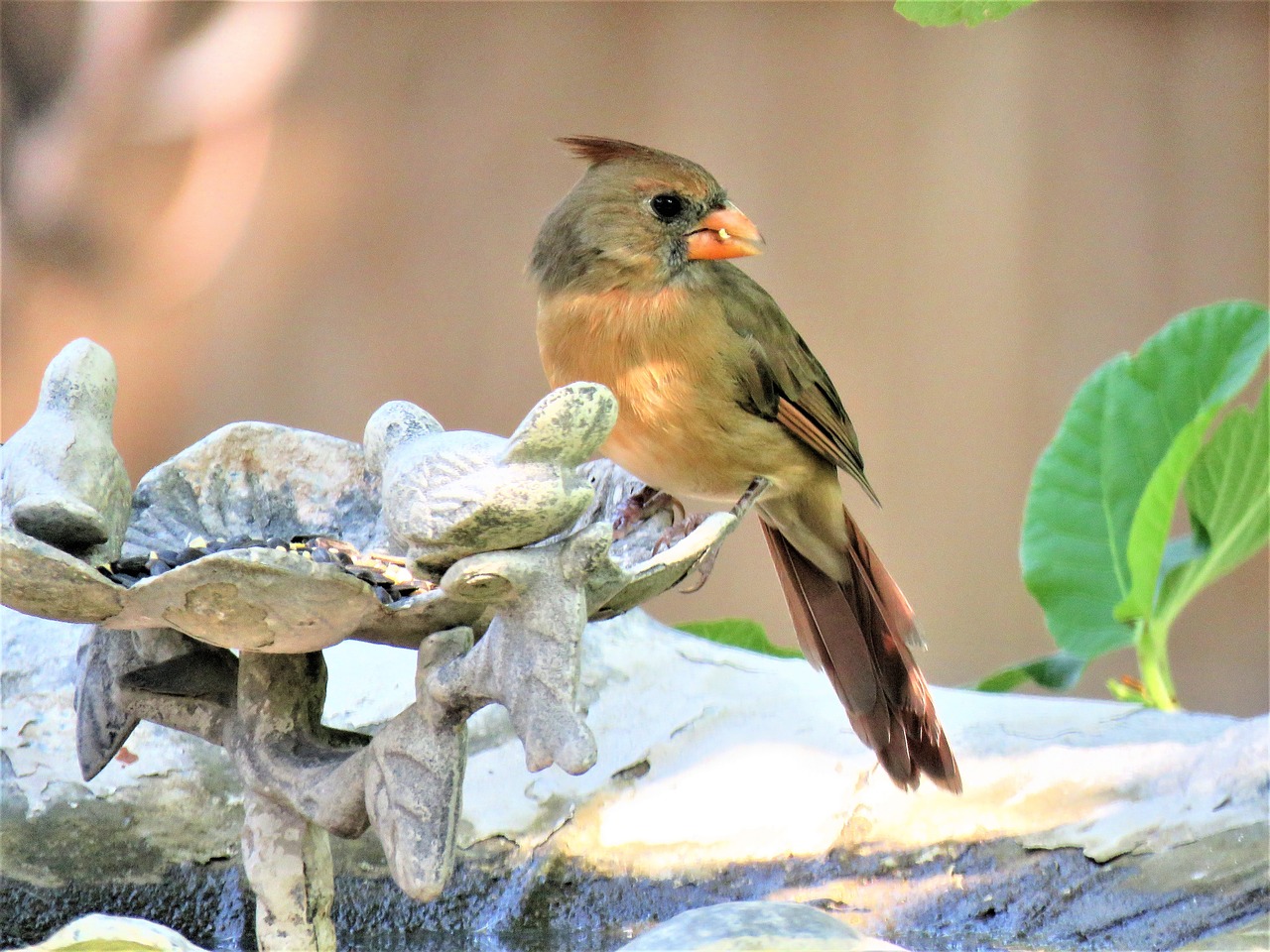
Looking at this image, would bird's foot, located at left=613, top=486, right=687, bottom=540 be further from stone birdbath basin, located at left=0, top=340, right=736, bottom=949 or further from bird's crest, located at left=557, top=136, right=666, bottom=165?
stone birdbath basin, located at left=0, top=340, right=736, bottom=949

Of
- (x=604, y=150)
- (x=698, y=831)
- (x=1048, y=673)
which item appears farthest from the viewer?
(x=1048, y=673)

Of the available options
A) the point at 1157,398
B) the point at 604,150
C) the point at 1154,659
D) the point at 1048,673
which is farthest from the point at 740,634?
the point at 604,150

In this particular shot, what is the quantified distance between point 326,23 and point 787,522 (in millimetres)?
2562

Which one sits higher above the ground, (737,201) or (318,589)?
(737,201)

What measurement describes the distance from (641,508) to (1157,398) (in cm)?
118

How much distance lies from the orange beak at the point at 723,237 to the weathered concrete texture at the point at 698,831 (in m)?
0.76

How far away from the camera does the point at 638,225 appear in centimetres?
221

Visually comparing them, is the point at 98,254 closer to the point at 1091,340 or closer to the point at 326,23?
the point at 326,23

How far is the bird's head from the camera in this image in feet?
7.20

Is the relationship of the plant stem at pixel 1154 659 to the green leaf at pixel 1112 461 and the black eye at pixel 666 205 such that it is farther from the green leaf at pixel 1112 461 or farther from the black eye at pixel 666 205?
the black eye at pixel 666 205

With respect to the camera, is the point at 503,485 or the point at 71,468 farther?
the point at 71,468

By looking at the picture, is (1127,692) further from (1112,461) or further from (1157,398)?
(1157,398)

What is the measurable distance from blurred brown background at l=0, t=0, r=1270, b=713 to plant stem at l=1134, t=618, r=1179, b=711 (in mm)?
1690

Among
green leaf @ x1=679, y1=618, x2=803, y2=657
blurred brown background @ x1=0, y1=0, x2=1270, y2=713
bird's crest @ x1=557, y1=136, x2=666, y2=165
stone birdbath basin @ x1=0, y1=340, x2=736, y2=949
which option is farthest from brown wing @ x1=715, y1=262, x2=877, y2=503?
blurred brown background @ x1=0, y1=0, x2=1270, y2=713
